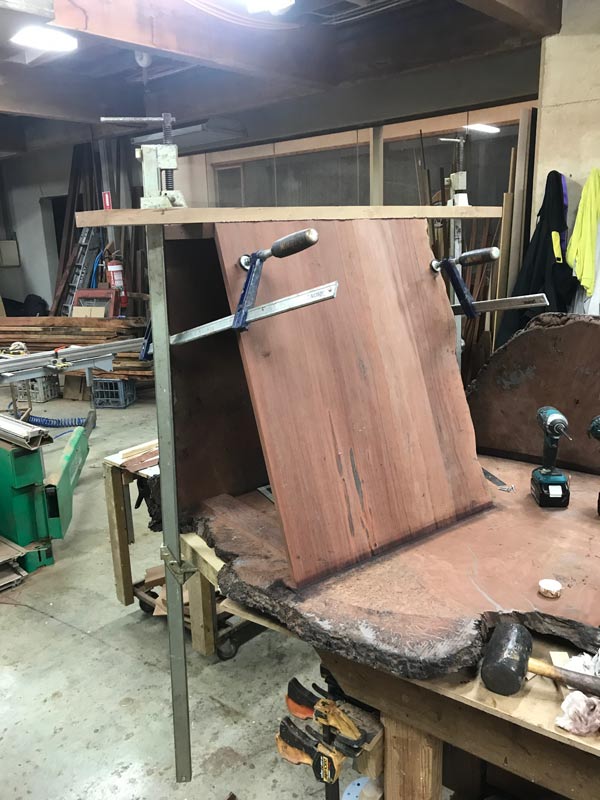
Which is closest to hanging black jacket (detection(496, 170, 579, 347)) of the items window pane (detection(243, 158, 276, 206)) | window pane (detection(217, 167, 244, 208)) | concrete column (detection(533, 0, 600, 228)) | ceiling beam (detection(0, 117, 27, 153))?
concrete column (detection(533, 0, 600, 228))

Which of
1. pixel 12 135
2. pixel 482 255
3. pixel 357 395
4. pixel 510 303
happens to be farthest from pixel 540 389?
pixel 12 135

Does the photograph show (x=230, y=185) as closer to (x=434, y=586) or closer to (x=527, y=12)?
(x=527, y=12)

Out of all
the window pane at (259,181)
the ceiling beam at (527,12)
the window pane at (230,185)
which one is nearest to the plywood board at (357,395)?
the ceiling beam at (527,12)

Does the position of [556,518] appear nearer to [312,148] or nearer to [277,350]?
[277,350]

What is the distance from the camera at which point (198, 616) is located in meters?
2.01

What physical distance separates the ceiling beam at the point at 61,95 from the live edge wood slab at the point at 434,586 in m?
4.40

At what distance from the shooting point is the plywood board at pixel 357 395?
40.1 inches

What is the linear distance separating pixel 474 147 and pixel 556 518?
3533 mm

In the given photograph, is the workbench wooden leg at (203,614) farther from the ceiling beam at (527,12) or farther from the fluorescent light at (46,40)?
the fluorescent light at (46,40)

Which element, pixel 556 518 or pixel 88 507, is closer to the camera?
pixel 556 518

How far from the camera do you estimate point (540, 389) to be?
1.46m

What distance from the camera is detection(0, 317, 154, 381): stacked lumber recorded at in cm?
515

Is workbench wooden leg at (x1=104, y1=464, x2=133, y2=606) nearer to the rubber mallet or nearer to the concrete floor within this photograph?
the concrete floor

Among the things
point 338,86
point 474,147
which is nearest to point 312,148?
point 338,86
